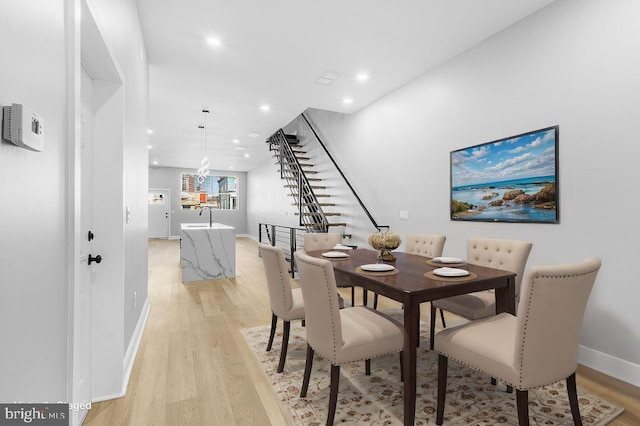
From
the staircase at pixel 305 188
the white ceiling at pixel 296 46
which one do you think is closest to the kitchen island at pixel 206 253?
the staircase at pixel 305 188

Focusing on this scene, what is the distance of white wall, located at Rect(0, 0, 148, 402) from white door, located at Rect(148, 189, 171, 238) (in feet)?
39.3

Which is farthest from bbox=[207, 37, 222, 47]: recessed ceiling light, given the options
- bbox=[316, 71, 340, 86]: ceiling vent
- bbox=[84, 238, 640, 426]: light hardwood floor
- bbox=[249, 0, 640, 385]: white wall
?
bbox=[84, 238, 640, 426]: light hardwood floor

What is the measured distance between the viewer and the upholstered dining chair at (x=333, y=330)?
1.68m

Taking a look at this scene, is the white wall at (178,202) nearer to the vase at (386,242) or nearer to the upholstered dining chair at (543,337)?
the vase at (386,242)

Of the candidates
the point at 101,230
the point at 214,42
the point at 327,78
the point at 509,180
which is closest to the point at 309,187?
the point at 327,78

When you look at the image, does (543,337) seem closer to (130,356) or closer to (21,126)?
(21,126)

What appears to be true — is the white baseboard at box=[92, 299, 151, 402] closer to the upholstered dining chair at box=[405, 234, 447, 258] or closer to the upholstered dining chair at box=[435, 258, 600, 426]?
the upholstered dining chair at box=[435, 258, 600, 426]

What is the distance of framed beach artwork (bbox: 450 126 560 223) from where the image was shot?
271cm

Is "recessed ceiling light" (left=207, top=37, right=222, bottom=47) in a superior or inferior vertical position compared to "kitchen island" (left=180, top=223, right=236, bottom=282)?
superior

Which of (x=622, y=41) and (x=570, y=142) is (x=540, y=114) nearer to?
(x=570, y=142)

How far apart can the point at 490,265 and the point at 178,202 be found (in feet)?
38.6

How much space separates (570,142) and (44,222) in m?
3.36

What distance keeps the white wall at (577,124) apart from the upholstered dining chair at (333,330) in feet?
5.76

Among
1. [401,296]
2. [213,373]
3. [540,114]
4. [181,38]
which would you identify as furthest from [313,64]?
[213,373]
